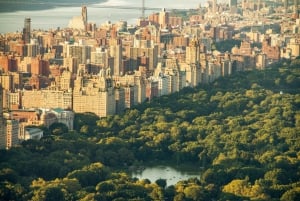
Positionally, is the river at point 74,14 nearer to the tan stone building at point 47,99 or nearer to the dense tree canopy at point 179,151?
the tan stone building at point 47,99

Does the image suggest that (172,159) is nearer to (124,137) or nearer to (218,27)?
(124,137)

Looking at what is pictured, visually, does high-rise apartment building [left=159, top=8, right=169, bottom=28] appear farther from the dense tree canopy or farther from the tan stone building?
the tan stone building

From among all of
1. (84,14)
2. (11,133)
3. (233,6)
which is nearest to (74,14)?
(84,14)

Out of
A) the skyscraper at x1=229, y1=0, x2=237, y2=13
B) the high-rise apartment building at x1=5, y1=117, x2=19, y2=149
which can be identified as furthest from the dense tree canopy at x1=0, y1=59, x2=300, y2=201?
the skyscraper at x1=229, y1=0, x2=237, y2=13

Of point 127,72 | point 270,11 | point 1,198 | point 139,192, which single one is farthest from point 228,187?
point 270,11

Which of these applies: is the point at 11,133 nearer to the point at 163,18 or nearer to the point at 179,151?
the point at 179,151

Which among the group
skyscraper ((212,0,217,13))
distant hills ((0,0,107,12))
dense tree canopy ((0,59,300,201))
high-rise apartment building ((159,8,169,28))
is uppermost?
distant hills ((0,0,107,12))
